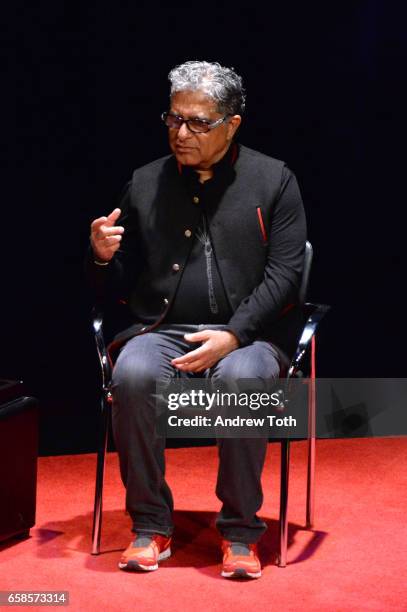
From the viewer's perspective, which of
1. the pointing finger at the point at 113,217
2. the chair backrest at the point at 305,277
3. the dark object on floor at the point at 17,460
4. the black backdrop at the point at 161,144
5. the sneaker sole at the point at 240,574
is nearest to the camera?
the sneaker sole at the point at 240,574

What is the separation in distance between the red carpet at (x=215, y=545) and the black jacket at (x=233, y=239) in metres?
0.60

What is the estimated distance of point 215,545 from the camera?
3.34 metres

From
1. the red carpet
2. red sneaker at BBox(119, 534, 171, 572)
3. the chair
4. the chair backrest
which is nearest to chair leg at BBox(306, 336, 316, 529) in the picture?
Answer: the red carpet

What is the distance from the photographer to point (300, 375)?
327cm

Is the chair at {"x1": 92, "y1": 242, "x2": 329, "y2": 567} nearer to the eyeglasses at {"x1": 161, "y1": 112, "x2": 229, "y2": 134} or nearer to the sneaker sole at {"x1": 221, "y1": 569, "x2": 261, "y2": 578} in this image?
the sneaker sole at {"x1": 221, "y1": 569, "x2": 261, "y2": 578}

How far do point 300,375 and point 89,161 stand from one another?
4.81 feet

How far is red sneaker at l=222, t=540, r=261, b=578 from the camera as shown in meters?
3.01

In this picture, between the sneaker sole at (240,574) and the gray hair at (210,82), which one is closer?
the sneaker sole at (240,574)

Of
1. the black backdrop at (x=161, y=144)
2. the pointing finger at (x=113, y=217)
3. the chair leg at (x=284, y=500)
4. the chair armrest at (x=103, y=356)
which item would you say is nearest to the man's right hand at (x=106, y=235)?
the pointing finger at (x=113, y=217)

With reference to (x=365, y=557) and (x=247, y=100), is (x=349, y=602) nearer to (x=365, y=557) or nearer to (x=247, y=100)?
(x=365, y=557)

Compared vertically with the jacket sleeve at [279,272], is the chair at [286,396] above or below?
below

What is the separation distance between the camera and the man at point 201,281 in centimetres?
309

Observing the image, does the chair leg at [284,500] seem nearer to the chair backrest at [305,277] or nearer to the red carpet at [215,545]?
the red carpet at [215,545]

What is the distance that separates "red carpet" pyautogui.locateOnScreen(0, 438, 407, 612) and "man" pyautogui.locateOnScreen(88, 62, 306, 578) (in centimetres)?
11
